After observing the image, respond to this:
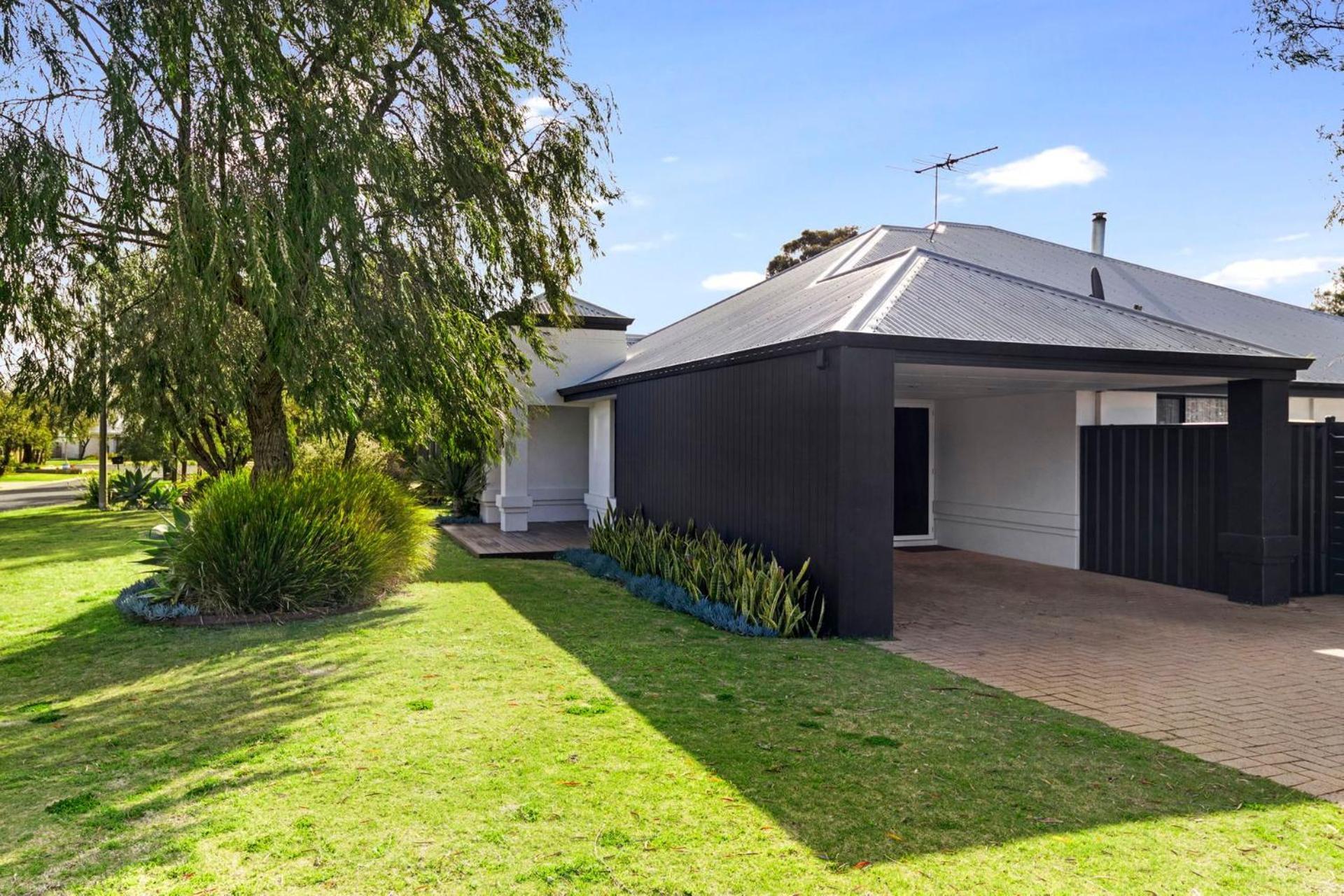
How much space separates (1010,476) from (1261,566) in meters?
3.97

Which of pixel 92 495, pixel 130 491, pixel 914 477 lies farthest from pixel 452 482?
pixel 92 495

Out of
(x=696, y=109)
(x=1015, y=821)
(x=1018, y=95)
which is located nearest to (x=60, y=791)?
(x=1015, y=821)

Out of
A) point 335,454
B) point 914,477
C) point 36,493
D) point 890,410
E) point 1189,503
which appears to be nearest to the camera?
point 890,410

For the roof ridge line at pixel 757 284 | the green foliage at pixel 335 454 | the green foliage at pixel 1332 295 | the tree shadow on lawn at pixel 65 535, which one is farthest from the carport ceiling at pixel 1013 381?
the green foliage at pixel 1332 295

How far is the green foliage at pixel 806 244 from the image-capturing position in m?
34.5

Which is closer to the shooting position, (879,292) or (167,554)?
(879,292)

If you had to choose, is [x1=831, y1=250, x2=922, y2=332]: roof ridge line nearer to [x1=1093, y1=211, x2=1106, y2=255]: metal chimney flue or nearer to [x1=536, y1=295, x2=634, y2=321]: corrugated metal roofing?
[x1=536, y1=295, x2=634, y2=321]: corrugated metal roofing

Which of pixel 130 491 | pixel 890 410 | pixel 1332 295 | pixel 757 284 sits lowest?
pixel 130 491

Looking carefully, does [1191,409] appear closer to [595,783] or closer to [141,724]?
[595,783]

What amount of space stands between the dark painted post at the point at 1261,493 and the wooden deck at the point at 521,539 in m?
8.11

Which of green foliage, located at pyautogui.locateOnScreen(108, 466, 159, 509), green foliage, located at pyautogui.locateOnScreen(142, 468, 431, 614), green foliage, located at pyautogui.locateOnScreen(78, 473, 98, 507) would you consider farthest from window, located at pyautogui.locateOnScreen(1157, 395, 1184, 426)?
green foliage, located at pyautogui.locateOnScreen(78, 473, 98, 507)

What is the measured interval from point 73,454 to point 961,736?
7381 cm

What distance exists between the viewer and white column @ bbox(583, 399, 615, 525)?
14.4 metres

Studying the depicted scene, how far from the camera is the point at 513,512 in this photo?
1527 centimetres
